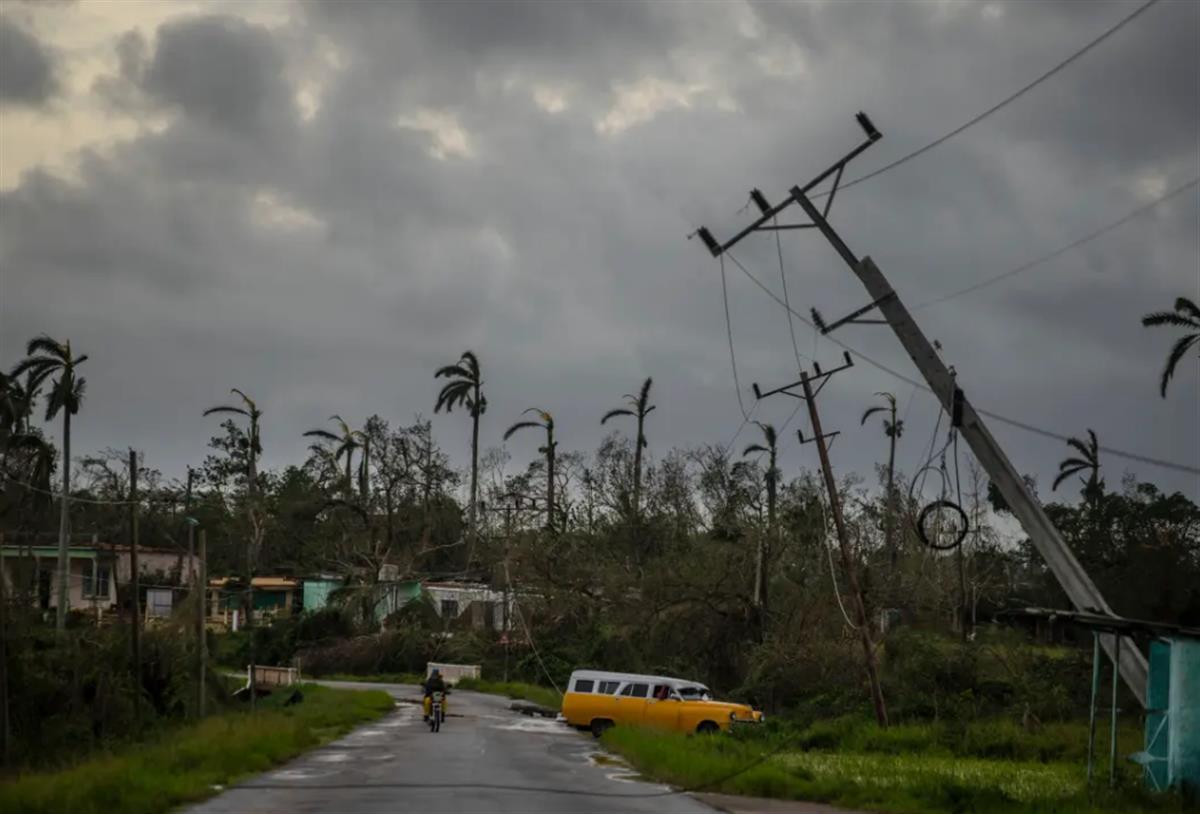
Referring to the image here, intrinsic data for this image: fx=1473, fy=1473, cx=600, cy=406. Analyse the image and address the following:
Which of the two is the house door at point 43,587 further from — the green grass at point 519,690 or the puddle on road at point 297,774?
the puddle on road at point 297,774

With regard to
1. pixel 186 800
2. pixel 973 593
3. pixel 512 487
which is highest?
pixel 512 487

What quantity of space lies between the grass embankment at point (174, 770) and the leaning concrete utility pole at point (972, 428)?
42.3ft

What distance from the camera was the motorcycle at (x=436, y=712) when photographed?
4050cm

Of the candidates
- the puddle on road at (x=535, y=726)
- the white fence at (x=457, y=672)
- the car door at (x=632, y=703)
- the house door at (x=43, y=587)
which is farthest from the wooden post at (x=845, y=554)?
the house door at (x=43, y=587)

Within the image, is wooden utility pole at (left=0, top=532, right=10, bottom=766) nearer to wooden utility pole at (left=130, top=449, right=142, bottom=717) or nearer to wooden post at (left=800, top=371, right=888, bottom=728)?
wooden utility pole at (left=130, top=449, right=142, bottom=717)

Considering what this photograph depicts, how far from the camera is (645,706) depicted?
41.6 metres

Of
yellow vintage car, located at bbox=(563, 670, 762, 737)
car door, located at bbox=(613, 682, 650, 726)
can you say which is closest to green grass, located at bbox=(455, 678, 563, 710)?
yellow vintage car, located at bbox=(563, 670, 762, 737)

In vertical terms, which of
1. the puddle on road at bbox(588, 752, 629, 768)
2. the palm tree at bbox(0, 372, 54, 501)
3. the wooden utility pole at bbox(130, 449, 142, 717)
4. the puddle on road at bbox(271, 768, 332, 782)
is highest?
the palm tree at bbox(0, 372, 54, 501)

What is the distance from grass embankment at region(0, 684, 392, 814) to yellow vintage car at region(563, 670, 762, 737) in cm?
672

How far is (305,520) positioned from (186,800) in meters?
79.2

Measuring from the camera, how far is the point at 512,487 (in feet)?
292

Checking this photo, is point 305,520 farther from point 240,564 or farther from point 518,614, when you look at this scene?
point 518,614

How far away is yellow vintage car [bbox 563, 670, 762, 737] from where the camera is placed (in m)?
40.9

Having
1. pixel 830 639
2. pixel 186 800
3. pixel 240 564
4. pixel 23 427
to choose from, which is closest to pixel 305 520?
pixel 240 564
